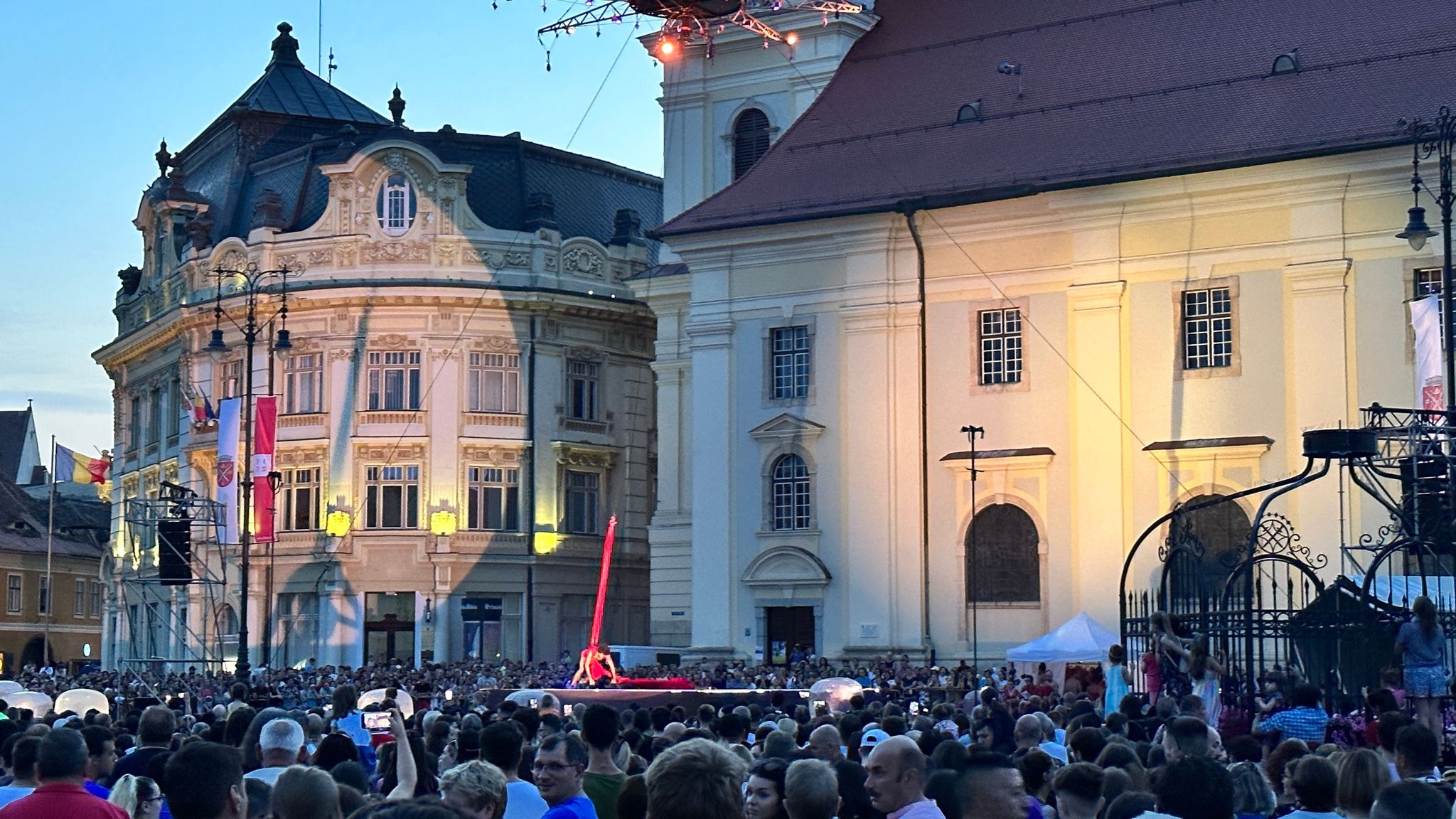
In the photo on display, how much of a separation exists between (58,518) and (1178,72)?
197ft

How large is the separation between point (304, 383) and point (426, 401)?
12.6 feet

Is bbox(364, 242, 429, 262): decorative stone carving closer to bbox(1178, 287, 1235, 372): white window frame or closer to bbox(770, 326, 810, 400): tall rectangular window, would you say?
bbox(770, 326, 810, 400): tall rectangular window

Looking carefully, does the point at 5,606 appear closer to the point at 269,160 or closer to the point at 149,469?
the point at 149,469

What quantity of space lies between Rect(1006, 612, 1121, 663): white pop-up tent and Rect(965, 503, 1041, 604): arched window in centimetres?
788

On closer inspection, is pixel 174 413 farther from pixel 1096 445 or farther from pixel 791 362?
pixel 1096 445

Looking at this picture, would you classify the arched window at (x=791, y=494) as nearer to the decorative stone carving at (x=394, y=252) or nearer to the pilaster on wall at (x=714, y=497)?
the pilaster on wall at (x=714, y=497)

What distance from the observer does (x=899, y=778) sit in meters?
8.58

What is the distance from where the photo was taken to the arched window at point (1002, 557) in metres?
43.9

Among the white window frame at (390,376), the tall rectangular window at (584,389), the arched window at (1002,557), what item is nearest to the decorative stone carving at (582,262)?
the tall rectangular window at (584,389)

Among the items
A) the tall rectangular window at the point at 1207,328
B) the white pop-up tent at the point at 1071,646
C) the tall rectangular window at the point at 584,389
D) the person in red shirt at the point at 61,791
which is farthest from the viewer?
the tall rectangular window at the point at 584,389

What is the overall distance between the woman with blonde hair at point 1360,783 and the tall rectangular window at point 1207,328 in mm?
33774

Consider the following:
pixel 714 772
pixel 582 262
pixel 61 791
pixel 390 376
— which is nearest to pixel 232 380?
pixel 390 376

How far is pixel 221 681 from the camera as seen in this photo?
141ft

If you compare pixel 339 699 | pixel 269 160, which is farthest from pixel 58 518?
pixel 339 699
